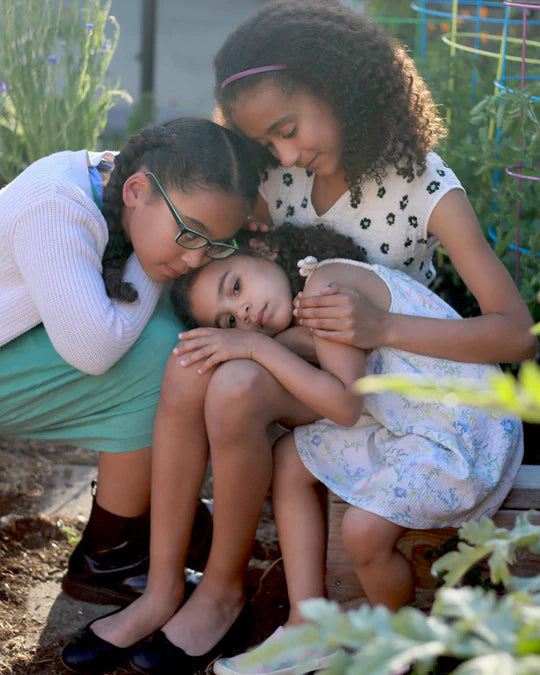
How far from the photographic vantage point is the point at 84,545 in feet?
6.73

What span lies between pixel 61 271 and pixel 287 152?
530 mm

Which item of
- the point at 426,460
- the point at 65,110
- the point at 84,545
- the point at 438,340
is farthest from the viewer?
the point at 65,110

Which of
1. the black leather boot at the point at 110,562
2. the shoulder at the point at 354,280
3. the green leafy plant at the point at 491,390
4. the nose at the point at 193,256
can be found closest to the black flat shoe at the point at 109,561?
the black leather boot at the point at 110,562

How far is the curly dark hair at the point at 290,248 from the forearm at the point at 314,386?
26 cm

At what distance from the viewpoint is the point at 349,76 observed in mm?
1870

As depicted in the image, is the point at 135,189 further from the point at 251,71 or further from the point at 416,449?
the point at 416,449

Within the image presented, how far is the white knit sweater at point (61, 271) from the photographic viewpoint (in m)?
1.80

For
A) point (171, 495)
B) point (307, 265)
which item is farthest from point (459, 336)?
point (171, 495)

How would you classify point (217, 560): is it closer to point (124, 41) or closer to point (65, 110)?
point (65, 110)

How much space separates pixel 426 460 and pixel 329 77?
0.82m

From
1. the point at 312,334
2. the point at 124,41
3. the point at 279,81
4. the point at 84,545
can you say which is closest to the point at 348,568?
the point at 312,334

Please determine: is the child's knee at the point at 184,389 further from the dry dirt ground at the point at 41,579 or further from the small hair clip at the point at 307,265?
the dry dirt ground at the point at 41,579

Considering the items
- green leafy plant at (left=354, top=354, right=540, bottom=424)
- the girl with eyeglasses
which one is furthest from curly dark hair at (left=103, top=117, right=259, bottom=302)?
green leafy plant at (left=354, top=354, right=540, bottom=424)

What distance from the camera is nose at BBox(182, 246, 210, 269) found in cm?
189
